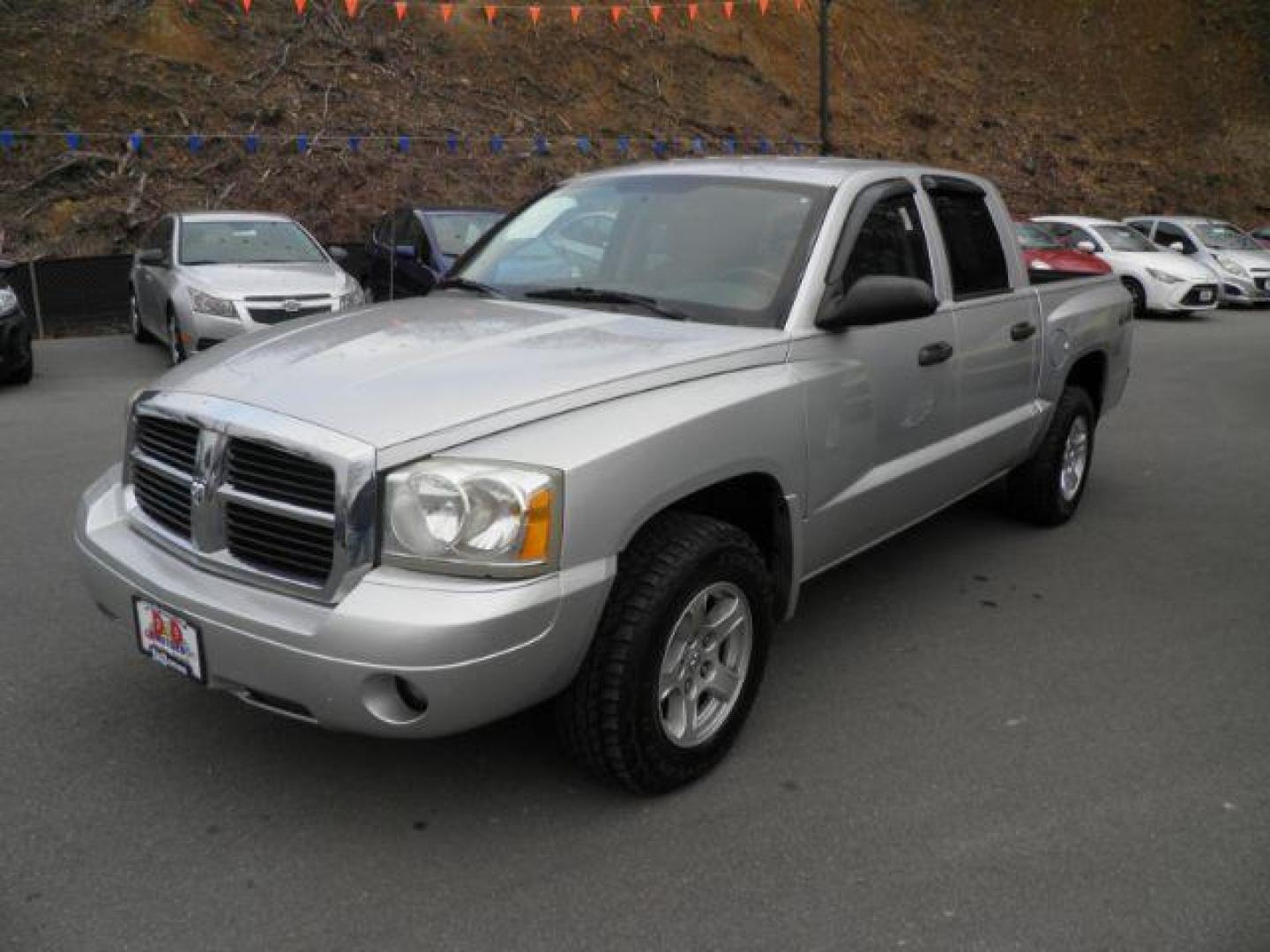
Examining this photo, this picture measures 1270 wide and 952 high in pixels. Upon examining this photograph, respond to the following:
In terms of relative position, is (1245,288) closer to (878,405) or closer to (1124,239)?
(1124,239)

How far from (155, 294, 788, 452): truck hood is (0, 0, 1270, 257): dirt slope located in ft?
49.7

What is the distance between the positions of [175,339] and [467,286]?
22.5 feet

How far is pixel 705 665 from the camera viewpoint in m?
3.24

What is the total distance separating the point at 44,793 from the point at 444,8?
→ 22669mm

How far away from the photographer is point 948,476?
4.37m

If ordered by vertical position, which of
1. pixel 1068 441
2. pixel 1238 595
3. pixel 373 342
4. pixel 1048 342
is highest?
pixel 373 342

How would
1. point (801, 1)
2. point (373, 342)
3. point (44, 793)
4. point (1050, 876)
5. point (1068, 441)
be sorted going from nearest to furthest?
point (1050, 876) < point (44, 793) < point (373, 342) < point (1068, 441) < point (801, 1)

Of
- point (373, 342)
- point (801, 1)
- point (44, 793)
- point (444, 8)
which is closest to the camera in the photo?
point (44, 793)

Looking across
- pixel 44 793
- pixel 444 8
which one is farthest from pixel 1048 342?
pixel 444 8

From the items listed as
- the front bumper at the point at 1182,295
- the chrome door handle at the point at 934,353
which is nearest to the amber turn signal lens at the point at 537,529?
the chrome door handle at the point at 934,353

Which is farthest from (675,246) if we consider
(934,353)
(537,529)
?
(537,529)

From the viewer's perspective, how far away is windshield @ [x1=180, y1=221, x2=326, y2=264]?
10.5 metres

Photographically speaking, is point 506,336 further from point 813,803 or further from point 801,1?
point 801,1

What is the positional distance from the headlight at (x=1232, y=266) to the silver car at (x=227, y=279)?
48.5ft
